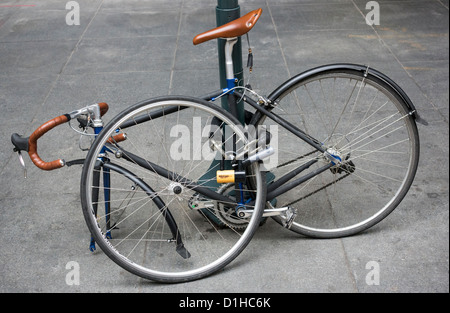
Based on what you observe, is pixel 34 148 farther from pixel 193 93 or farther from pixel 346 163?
pixel 193 93

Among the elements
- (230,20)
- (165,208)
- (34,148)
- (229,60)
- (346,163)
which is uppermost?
(230,20)

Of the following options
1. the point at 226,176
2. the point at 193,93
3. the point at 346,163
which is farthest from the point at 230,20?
the point at 193,93

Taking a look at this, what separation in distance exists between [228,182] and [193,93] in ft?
8.06

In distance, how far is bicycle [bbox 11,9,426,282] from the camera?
3.05 meters

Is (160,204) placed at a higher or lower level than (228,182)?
lower

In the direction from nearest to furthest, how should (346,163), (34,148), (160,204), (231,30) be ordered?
(231,30), (34,148), (160,204), (346,163)

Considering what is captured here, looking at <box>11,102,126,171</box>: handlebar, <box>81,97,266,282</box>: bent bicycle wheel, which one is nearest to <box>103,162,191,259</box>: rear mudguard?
<box>81,97,266,282</box>: bent bicycle wheel

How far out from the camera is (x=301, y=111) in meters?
4.92

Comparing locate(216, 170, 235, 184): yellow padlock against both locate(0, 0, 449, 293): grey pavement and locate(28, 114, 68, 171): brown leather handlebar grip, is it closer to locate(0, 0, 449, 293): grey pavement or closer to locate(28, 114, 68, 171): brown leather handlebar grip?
locate(0, 0, 449, 293): grey pavement

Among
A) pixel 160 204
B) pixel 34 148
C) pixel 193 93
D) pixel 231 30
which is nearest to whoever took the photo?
pixel 231 30

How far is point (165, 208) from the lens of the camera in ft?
10.7

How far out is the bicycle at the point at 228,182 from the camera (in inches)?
120
